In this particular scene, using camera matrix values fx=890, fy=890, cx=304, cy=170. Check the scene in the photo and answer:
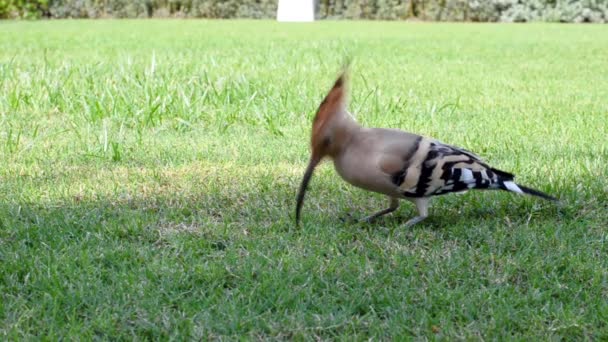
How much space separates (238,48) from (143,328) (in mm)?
9171

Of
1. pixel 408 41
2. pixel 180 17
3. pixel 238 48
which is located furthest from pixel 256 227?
pixel 180 17

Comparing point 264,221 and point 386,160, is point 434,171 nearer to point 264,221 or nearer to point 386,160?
point 386,160

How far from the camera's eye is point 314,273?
9.52ft

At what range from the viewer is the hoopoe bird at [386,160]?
3.14 meters

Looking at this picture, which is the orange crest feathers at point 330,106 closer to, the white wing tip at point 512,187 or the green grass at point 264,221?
the green grass at point 264,221

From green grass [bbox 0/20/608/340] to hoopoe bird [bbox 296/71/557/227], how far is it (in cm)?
22

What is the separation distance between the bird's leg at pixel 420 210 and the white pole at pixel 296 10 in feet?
59.6

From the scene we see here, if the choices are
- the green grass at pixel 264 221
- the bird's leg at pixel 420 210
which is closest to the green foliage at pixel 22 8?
the green grass at pixel 264 221

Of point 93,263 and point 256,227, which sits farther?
point 256,227

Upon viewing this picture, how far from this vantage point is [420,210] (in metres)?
3.35

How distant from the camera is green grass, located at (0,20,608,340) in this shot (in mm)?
2570

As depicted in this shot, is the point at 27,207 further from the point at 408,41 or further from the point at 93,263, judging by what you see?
the point at 408,41

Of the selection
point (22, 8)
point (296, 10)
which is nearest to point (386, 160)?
point (296, 10)

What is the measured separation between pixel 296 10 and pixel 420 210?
60.4 feet
